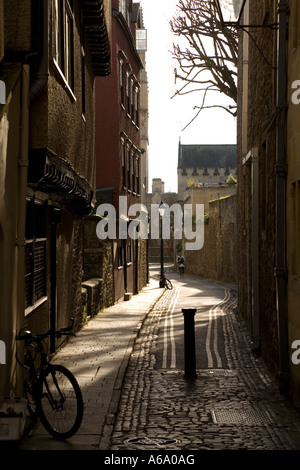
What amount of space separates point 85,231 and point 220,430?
45.5 feet

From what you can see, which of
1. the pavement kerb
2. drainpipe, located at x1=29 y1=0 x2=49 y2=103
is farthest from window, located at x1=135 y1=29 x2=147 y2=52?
drainpipe, located at x1=29 y1=0 x2=49 y2=103

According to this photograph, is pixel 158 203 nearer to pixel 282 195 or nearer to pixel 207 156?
pixel 207 156

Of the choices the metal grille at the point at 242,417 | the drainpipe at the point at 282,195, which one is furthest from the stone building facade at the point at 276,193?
the metal grille at the point at 242,417

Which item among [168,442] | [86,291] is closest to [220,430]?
[168,442]

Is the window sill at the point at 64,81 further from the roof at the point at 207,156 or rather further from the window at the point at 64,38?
the roof at the point at 207,156

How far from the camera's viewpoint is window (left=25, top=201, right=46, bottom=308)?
33.5ft

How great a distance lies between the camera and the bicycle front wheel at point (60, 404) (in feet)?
23.9

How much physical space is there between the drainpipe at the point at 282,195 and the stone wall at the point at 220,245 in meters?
27.2

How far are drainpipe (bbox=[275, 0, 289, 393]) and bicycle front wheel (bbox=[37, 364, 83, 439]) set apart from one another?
10.6 ft

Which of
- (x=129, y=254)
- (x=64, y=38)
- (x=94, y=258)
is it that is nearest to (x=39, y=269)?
(x=64, y=38)

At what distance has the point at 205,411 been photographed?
29.0ft

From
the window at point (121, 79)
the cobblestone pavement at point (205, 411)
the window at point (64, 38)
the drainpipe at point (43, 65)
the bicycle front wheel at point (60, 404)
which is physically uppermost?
the window at point (121, 79)

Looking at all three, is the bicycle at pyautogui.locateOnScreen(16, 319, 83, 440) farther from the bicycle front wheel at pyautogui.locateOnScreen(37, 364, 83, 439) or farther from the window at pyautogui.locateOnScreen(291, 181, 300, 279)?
the window at pyautogui.locateOnScreen(291, 181, 300, 279)
